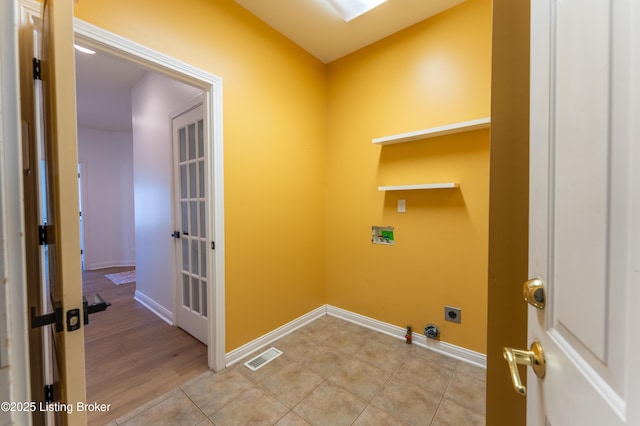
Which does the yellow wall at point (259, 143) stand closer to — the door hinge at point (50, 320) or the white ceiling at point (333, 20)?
the white ceiling at point (333, 20)

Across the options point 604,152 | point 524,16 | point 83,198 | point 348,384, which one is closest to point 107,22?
point 524,16

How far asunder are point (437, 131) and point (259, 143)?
1544 millimetres

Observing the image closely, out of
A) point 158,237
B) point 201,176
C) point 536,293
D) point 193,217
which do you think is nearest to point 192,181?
point 201,176

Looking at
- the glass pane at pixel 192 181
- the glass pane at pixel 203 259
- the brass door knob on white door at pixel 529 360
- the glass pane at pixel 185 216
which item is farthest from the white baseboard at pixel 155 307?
the brass door knob on white door at pixel 529 360

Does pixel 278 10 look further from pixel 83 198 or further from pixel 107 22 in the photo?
pixel 83 198

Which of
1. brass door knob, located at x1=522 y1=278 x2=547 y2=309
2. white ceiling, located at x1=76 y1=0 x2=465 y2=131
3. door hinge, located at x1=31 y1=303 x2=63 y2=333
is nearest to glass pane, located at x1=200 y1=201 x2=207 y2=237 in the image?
white ceiling, located at x1=76 y1=0 x2=465 y2=131

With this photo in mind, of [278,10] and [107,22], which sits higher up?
[278,10]

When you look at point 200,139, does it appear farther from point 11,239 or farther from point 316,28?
point 11,239

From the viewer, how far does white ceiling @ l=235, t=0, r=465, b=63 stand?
2.01 metres

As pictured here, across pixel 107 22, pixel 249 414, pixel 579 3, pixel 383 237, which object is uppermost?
pixel 107 22

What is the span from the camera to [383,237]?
2531 millimetres

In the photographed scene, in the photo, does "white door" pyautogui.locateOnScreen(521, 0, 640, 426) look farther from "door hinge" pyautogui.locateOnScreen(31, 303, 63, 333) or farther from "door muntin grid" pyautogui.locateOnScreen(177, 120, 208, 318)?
"door muntin grid" pyautogui.locateOnScreen(177, 120, 208, 318)

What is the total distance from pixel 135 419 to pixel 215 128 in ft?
6.50

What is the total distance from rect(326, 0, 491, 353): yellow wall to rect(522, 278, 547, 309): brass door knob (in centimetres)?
155
